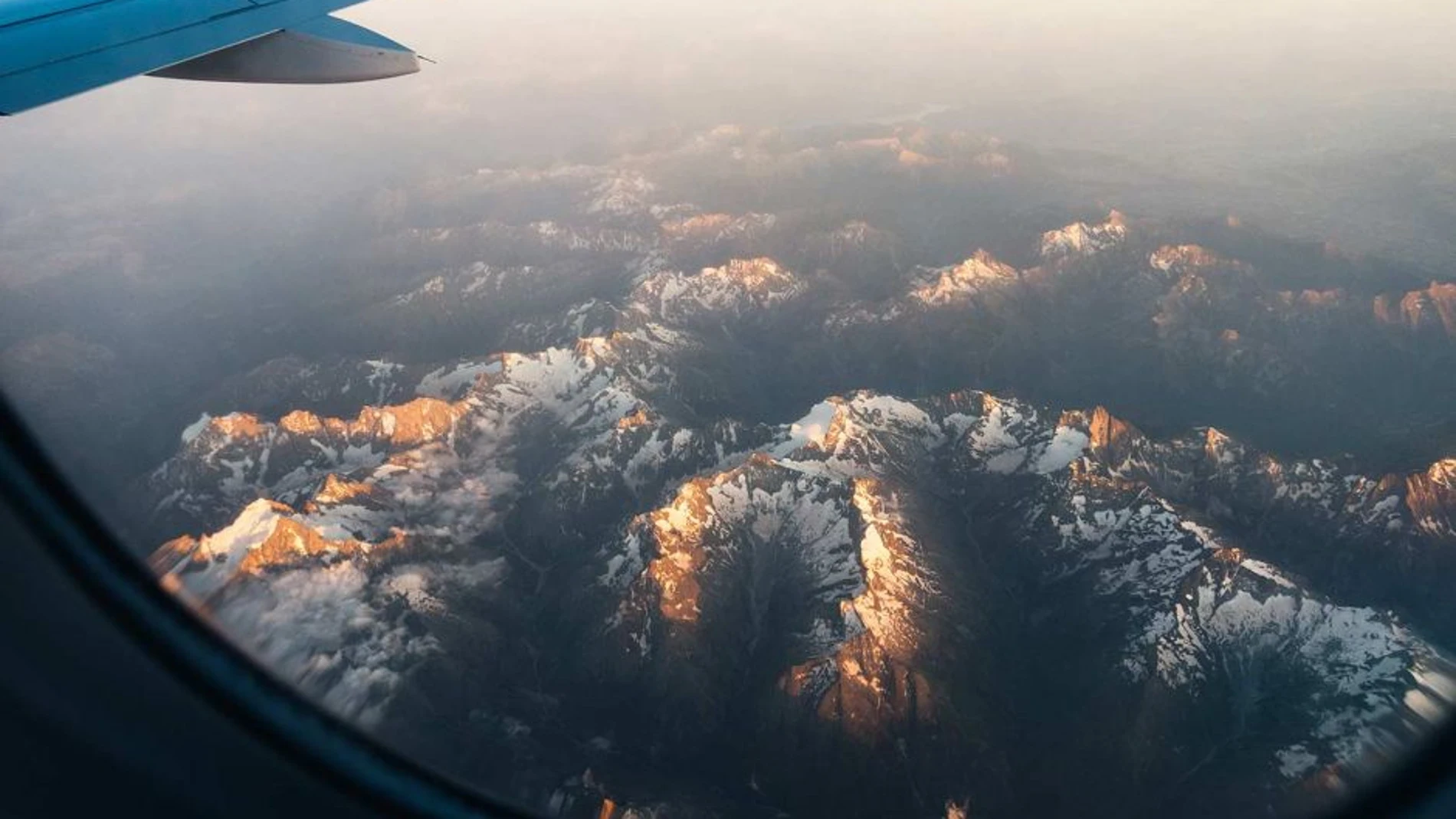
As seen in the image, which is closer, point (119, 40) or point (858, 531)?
point (119, 40)

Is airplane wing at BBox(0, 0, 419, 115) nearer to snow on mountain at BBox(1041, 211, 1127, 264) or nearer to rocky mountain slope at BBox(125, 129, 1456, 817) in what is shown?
rocky mountain slope at BBox(125, 129, 1456, 817)

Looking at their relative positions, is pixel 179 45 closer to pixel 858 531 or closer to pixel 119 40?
pixel 119 40

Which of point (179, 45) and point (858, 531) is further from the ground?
point (179, 45)

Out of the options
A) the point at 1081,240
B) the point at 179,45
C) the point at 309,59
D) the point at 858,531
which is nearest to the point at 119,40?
the point at 179,45

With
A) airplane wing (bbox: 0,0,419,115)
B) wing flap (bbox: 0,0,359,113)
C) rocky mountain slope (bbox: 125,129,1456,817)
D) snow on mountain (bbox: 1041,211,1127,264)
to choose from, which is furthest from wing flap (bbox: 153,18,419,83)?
snow on mountain (bbox: 1041,211,1127,264)

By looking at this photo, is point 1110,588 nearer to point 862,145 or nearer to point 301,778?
point 301,778

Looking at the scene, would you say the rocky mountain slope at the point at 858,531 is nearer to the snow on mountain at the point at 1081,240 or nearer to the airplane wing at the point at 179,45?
the snow on mountain at the point at 1081,240
